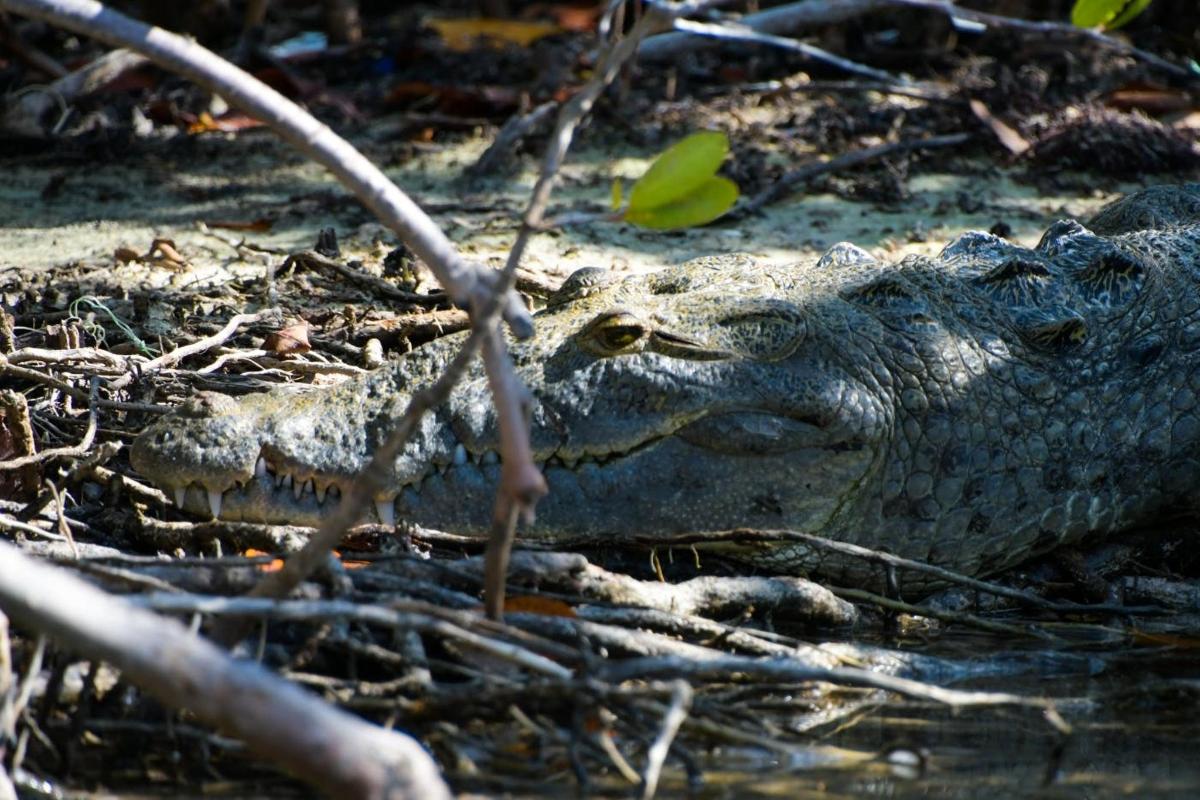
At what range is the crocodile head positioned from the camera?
3.73 metres

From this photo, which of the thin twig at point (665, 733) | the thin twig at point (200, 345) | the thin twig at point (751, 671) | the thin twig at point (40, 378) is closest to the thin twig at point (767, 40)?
the thin twig at point (200, 345)

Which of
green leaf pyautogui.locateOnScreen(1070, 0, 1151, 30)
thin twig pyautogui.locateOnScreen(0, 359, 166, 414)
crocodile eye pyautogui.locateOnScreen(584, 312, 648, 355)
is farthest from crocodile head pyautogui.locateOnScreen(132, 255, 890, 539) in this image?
green leaf pyautogui.locateOnScreen(1070, 0, 1151, 30)

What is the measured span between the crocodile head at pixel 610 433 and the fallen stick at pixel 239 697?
166 cm

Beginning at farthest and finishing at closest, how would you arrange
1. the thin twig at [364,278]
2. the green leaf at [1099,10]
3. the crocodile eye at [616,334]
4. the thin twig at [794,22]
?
the thin twig at [794,22] < the thin twig at [364,278] < the crocodile eye at [616,334] < the green leaf at [1099,10]

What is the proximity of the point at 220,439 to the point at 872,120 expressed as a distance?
495 cm

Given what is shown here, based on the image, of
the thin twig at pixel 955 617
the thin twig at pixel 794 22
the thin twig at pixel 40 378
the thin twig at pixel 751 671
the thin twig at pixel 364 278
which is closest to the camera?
the thin twig at pixel 751 671

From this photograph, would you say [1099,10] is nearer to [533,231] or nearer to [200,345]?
[533,231]

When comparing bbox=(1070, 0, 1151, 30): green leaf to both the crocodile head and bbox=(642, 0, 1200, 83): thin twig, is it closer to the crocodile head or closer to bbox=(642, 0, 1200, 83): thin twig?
the crocodile head

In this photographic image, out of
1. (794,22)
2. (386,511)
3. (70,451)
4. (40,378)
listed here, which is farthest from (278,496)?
(794,22)

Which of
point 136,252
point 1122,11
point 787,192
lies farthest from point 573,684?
point 787,192

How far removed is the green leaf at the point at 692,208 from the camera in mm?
2602

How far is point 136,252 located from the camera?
5.95 meters

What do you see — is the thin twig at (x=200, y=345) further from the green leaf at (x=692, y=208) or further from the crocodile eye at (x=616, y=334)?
the green leaf at (x=692, y=208)

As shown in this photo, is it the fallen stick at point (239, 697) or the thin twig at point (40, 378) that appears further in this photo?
the thin twig at point (40, 378)
